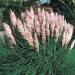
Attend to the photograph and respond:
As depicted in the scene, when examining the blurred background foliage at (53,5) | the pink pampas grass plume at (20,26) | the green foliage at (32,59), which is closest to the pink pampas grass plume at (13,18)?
the pink pampas grass plume at (20,26)

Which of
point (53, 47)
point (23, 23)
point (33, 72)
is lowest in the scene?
point (33, 72)

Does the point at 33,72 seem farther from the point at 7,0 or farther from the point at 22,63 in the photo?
the point at 7,0

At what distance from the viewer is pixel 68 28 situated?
600cm

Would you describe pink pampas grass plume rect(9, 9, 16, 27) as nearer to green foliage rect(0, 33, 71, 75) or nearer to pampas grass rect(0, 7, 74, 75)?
pampas grass rect(0, 7, 74, 75)

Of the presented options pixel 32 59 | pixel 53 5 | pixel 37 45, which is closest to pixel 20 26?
pixel 37 45

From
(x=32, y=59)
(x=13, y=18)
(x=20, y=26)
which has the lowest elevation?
(x=32, y=59)

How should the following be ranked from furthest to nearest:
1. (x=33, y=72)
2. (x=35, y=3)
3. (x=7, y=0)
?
1. (x=35, y=3)
2. (x=7, y=0)
3. (x=33, y=72)

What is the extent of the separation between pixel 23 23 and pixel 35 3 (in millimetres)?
11252

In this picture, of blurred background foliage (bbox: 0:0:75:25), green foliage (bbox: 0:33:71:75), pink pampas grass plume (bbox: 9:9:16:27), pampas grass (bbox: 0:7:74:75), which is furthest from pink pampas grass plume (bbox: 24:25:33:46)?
blurred background foliage (bbox: 0:0:75:25)

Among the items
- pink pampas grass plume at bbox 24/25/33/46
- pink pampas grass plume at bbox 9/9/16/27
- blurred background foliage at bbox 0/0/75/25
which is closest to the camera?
pink pampas grass plume at bbox 24/25/33/46

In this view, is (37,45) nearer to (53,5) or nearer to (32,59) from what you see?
(32,59)

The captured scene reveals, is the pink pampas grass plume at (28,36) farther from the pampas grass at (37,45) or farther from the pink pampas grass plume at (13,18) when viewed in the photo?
the pink pampas grass plume at (13,18)

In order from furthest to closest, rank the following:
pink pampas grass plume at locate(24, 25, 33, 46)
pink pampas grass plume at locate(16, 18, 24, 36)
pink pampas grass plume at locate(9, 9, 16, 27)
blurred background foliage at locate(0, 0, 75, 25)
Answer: blurred background foliage at locate(0, 0, 75, 25)
pink pampas grass plume at locate(9, 9, 16, 27)
pink pampas grass plume at locate(16, 18, 24, 36)
pink pampas grass plume at locate(24, 25, 33, 46)

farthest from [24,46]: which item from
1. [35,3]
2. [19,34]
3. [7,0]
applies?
[35,3]
